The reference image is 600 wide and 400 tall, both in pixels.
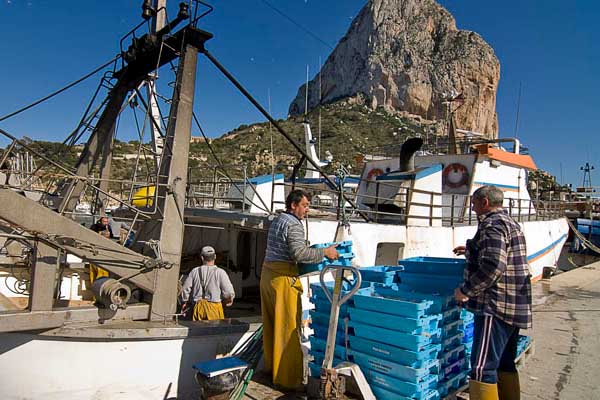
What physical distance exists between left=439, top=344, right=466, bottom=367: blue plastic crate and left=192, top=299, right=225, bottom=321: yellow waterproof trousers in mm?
2649

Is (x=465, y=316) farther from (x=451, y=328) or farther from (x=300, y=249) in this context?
(x=300, y=249)

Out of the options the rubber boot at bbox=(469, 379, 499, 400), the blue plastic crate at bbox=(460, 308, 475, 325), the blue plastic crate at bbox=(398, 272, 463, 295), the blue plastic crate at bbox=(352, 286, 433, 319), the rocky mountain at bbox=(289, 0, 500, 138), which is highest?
the rocky mountain at bbox=(289, 0, 500, 138)

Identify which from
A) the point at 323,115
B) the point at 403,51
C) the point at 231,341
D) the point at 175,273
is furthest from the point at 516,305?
the point at 403,51

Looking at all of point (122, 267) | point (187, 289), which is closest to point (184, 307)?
point (187, 289)

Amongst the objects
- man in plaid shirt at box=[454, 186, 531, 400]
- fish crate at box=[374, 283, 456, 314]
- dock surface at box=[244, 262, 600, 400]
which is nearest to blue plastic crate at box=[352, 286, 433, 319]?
fish crate at box=[374, 283, 456, 314]

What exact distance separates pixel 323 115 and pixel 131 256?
242 ft

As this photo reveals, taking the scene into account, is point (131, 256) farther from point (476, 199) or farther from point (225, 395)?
point (476, 199)

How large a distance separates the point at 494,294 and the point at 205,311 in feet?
10.7

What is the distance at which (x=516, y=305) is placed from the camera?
Result: 3434 millimetres

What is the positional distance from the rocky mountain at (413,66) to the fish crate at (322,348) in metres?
88.4

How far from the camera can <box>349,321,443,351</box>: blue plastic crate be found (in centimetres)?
368

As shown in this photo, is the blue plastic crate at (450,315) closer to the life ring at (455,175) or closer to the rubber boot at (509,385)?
the rubber boot at (509,385)

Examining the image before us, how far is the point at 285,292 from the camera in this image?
426 cm

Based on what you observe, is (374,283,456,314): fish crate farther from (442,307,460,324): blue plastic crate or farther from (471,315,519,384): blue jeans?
(471,315,519,384): blue jeans
